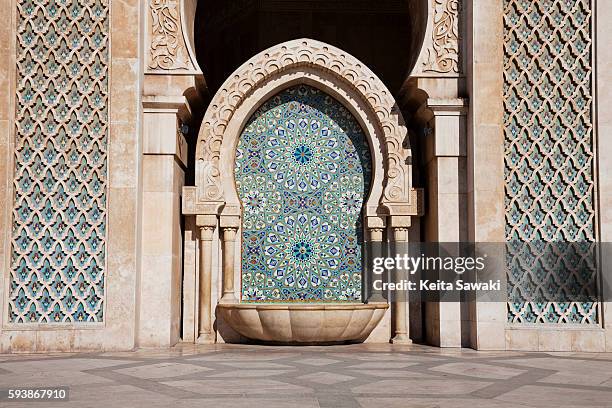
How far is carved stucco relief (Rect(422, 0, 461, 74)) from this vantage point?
8.70m

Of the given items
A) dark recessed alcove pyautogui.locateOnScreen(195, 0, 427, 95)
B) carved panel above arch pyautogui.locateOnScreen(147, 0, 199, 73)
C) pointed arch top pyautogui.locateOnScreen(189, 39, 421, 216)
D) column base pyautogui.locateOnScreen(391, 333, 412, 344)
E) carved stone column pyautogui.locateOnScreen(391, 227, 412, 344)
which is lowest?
column base pyautogui.locateOnScreen(391, 333, 412, 344)

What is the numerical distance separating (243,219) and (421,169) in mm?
2240

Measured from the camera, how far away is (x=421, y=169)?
960cm

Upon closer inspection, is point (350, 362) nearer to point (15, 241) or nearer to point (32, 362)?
point (32, 362)

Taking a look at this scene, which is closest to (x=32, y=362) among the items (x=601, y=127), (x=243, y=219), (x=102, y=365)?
(x=102, y=365)

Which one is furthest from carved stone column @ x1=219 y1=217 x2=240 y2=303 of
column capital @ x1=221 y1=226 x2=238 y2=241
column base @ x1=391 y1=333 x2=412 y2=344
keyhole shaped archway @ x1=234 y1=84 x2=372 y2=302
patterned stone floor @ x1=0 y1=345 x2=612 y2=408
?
column base @ x1=391 y1=333 x2=412 y2=344

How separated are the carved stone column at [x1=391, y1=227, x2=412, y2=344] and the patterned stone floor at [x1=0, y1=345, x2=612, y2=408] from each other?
0.70 meters

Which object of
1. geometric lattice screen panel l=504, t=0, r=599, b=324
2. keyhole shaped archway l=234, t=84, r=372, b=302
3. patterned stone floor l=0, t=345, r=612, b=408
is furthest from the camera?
keyhole shaped archway l=234, t=84, r=372, b=302

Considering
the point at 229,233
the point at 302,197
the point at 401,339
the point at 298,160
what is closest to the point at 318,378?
the point at 401,339

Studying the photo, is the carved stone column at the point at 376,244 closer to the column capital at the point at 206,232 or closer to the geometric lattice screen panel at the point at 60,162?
the column capital at the point at 206,232

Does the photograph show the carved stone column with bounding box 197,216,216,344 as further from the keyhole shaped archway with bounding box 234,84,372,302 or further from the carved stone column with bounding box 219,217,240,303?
the keyhole shaped archway with bounding box 234,84,372,302

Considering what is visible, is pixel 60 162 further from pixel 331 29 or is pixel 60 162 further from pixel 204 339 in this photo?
pixel 331 29

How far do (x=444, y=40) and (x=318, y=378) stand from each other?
440cm

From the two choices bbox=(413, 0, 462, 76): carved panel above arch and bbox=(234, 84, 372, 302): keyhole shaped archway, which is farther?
bbox=(234, 84, 372, 302): keyhole shaped archway
